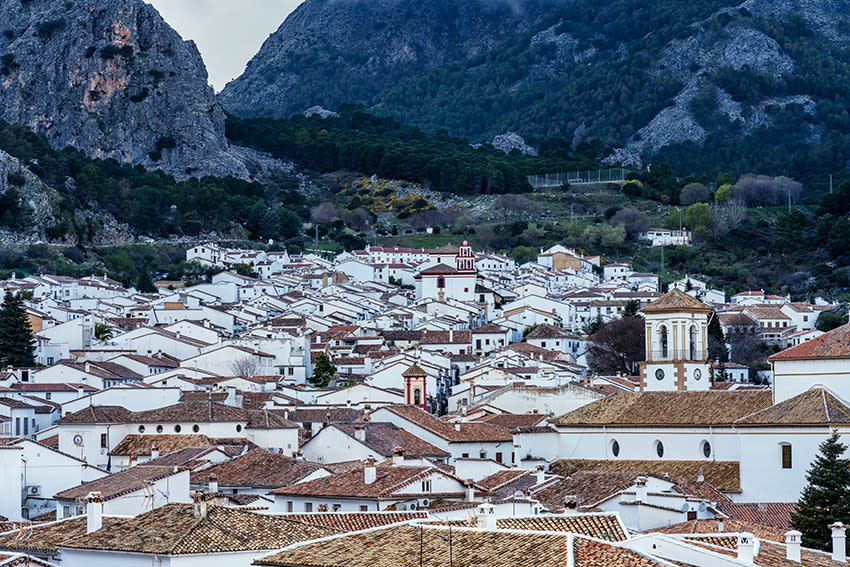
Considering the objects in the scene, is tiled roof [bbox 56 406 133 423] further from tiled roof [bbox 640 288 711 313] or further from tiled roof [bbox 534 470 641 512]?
tiled roof [bbox 534 470 641 512]

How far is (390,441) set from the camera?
146 ft

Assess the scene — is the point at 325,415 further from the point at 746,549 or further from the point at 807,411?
the point at 746,549

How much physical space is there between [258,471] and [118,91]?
125 metres

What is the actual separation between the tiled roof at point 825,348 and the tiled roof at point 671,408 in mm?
1546

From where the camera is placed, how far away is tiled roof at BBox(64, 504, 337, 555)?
22266mm

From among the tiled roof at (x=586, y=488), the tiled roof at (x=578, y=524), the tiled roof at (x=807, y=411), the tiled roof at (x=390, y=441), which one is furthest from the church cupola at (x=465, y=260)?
the tiled roof at (x=578, y=524)

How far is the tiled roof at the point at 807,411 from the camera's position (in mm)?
38719

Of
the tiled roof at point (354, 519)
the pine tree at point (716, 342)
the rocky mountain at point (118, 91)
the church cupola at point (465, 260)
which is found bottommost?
the tiled roof at point (354, 519)

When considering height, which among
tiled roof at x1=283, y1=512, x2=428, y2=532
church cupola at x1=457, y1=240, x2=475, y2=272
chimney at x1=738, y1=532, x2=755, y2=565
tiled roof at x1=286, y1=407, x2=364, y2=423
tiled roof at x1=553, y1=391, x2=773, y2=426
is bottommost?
tiled roof at x1=283, y1=512, x2=428, y2=532

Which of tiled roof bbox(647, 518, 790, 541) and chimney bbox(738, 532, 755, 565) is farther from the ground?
chimney bbox(738, 532, 755, 565)

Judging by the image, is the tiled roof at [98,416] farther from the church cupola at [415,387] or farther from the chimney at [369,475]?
the chimney at [369,475]

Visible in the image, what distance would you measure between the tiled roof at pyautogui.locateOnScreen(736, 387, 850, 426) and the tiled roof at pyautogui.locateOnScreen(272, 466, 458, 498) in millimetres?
9636

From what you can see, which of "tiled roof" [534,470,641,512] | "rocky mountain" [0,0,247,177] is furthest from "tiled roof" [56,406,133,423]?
"rocky mountain" [0,0,247,177]

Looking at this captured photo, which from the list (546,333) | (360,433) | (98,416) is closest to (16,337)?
(98,416)
